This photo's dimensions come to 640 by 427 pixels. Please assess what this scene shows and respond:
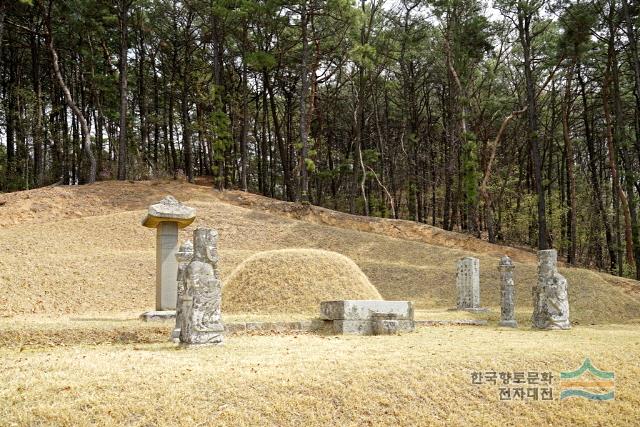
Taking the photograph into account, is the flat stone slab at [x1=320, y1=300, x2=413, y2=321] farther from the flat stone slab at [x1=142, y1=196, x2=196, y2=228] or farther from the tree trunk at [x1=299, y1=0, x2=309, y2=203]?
the tree trunk at [x1=299, y1=0, x2=309, y2=203]

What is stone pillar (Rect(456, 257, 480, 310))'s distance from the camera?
17312 mm

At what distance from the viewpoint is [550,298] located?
12.9m

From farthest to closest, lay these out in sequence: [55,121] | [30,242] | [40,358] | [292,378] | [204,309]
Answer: [55,121] → [30,242] → [204,309] → [40,358] → [292,378]

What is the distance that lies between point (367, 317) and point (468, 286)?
6.42 metres

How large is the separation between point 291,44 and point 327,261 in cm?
1975

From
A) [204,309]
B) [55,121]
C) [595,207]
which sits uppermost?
[55,121]

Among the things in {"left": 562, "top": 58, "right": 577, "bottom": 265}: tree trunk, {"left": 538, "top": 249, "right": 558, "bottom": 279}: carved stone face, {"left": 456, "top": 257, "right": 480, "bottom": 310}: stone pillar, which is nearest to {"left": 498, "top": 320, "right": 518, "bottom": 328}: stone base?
{"left": 538, "top": 249, "right": 558, "bottom": 279}: carved stone face

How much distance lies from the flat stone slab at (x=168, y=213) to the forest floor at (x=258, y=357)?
2357 millimetres

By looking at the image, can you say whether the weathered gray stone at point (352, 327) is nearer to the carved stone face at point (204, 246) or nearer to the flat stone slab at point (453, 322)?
the flat stone slab at point (453, 322)

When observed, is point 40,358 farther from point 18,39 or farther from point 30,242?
point 18,39

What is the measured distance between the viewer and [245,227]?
24641mm

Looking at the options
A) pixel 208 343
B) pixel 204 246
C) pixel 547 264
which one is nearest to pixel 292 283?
pixel 204 246

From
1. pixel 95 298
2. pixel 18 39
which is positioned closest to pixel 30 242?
pixel 95 298

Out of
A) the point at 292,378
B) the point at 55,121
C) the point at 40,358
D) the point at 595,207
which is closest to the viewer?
the point at 292,378
